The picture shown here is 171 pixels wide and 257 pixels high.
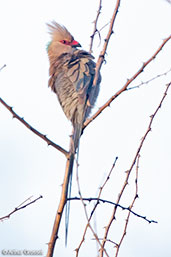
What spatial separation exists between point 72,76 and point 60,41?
1.19 metres

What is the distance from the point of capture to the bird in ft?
15.8

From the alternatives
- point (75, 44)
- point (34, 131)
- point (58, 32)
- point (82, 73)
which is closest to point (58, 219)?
point (34, 131)

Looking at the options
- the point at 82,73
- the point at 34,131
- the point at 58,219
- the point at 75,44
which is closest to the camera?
the point at 58,219

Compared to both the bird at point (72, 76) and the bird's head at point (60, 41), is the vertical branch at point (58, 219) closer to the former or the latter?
the bird at point (72, 76)

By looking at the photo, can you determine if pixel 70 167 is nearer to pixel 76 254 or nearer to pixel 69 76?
pixel 76 254

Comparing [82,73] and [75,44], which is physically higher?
[75,44]

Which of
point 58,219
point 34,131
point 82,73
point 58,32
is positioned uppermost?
point 58,32

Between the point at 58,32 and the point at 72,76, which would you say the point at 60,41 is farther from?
the point at 72,76

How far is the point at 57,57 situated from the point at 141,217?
3.34 m

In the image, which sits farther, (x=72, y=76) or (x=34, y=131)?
(x=72, y=76)

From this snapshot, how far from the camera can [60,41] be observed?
20.0 ft

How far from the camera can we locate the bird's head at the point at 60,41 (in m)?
6.03

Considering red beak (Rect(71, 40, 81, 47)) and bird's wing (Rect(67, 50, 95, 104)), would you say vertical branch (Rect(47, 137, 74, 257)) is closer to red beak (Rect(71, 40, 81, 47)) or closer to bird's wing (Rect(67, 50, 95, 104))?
bird's wing (Rect(67, 50, 95, 104))

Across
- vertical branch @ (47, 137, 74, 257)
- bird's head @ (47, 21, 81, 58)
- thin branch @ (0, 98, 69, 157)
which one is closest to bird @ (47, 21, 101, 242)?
bird's head @ (47, 21, 81, 58)
